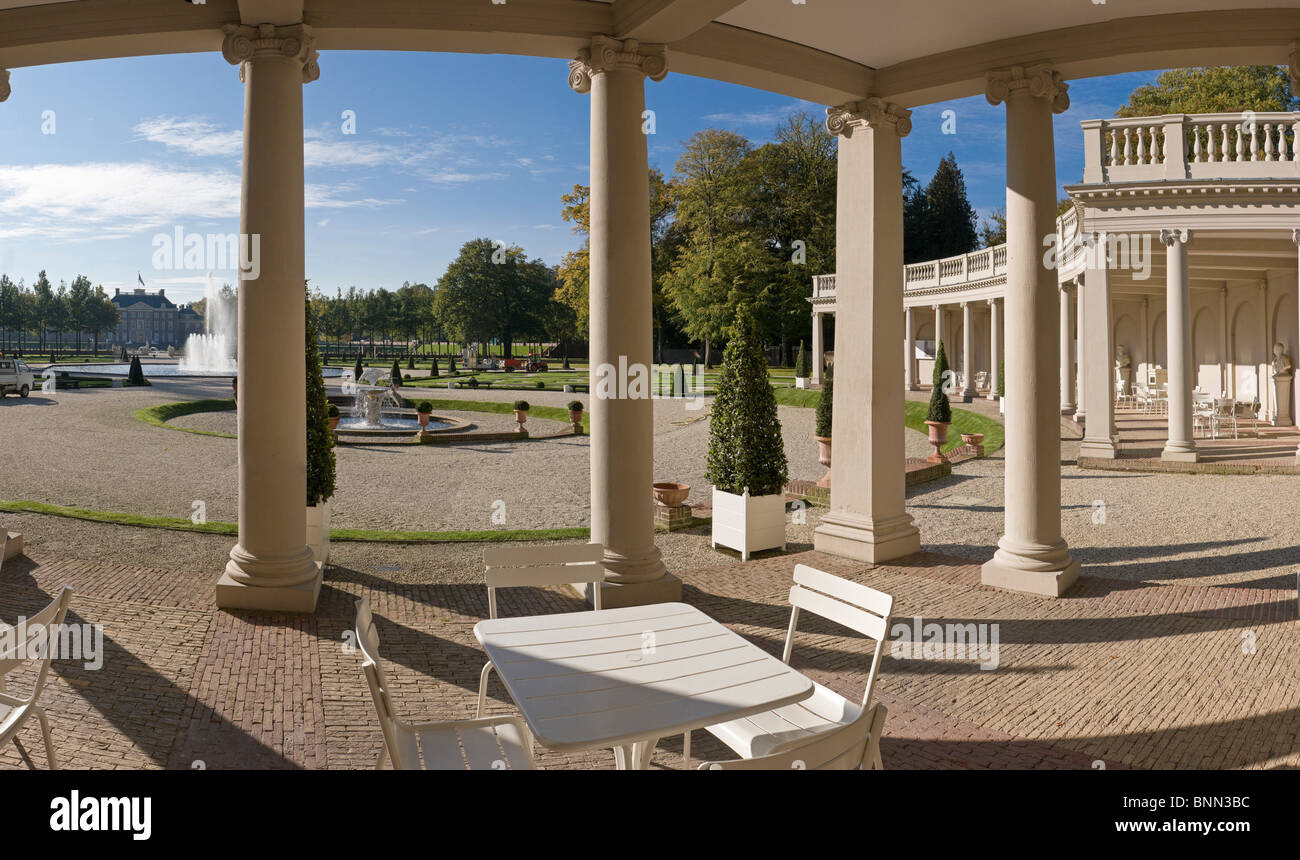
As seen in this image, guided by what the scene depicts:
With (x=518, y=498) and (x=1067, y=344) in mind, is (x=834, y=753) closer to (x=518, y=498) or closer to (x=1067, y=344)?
(x=518, y=498)

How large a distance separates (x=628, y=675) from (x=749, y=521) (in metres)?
7.09

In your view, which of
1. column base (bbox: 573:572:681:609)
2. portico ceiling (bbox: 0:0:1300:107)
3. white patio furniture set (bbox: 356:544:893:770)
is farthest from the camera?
column base (bbox: 573:572:681:609)

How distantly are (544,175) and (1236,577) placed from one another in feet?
254

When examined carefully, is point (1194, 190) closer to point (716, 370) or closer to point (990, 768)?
point (990, 768)

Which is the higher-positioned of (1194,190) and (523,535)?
(1194,190)

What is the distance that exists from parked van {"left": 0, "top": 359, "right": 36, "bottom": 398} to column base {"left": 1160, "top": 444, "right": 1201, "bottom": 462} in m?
45.4

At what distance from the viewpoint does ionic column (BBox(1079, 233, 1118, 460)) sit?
19.8 m

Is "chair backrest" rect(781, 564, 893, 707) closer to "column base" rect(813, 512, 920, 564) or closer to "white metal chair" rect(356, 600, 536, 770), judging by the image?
"white metal chair" rect(356, 600, 536, 770)

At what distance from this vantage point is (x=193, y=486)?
55.3 ft

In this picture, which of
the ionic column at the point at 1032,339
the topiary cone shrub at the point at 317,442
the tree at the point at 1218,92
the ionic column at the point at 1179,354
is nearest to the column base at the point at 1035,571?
the ionic column at the point at 1032,339

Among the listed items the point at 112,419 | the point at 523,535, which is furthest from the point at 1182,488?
the point at 112,419

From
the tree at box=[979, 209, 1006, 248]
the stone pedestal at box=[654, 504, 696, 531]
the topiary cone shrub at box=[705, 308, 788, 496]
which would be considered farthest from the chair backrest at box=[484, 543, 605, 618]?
the tree at box=[979, 209, 1006, 248]

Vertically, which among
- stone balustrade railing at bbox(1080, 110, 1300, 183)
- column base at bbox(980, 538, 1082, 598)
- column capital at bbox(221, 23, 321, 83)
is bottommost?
column base at bbox(980, 538, 1082, 598)

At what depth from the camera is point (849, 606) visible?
4570 mm
